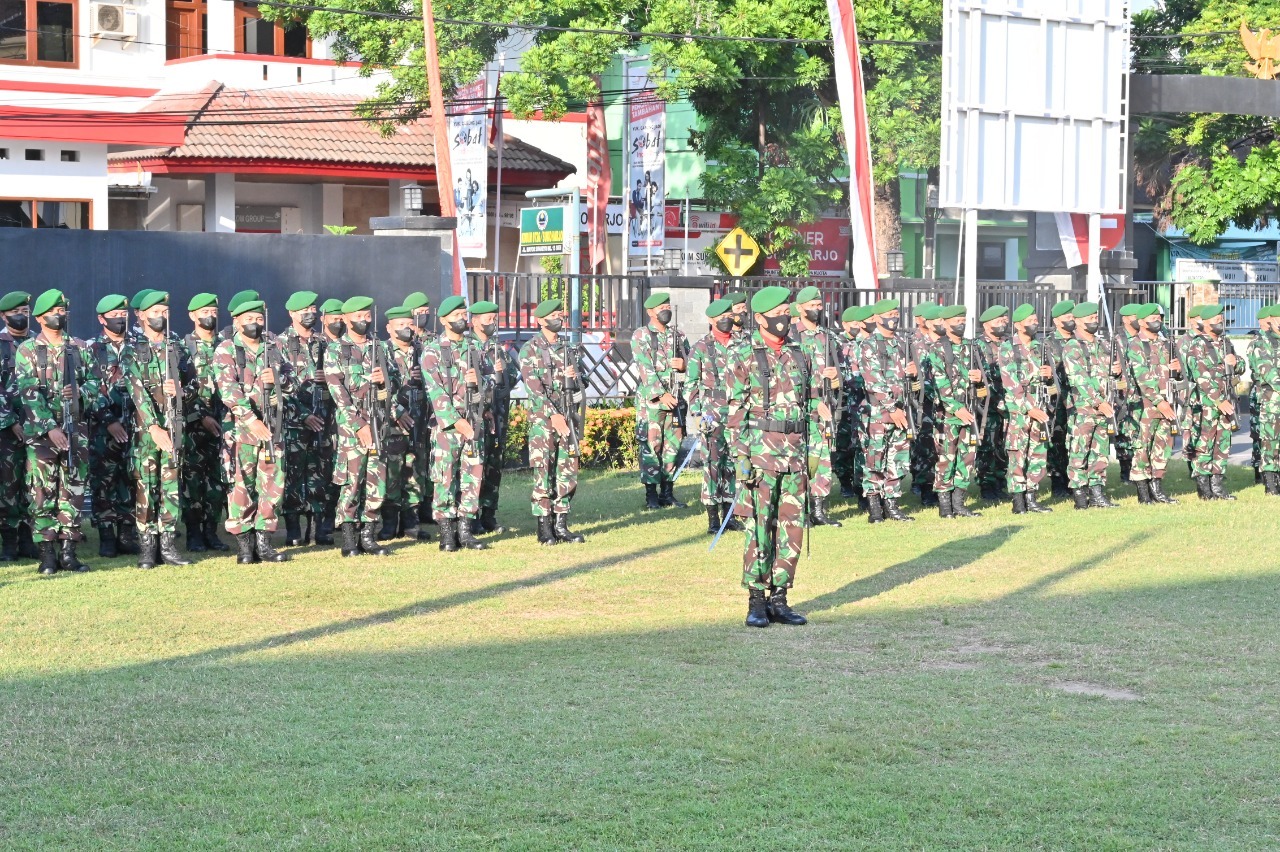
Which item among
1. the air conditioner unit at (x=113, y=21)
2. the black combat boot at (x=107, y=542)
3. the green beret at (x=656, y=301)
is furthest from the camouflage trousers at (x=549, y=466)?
the air conditioner unit at (x=113, y=21)

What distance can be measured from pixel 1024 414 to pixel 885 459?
1324mm

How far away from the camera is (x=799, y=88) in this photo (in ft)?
98.1

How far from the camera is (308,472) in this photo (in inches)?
515

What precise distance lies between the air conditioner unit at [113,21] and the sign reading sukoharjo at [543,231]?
957 centimetres

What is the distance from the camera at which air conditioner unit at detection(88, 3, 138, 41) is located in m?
29.5

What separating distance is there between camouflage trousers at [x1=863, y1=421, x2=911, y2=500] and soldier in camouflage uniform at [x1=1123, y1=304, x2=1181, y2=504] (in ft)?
8.06

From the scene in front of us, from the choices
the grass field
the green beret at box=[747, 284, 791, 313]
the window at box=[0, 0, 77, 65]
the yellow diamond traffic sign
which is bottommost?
the grass field

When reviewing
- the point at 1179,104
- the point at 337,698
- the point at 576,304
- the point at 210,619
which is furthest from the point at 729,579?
the point at 1179,104

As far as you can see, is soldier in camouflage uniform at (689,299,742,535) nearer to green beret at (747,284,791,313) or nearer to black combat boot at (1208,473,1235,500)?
green beret at (747,284,791,313)

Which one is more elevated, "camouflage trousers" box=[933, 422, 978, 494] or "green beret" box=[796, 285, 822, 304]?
"green beret" box=[796, 285, 822, 304]

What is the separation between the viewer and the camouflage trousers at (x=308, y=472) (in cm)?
1304

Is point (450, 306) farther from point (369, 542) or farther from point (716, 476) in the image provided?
point (716, 476)

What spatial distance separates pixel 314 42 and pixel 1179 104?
1703 centimetres

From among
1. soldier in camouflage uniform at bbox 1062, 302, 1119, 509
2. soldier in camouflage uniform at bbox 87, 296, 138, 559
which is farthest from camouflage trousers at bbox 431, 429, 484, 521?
soldier in camouflage uniform at bbox 1062, 302, 1119, 509
